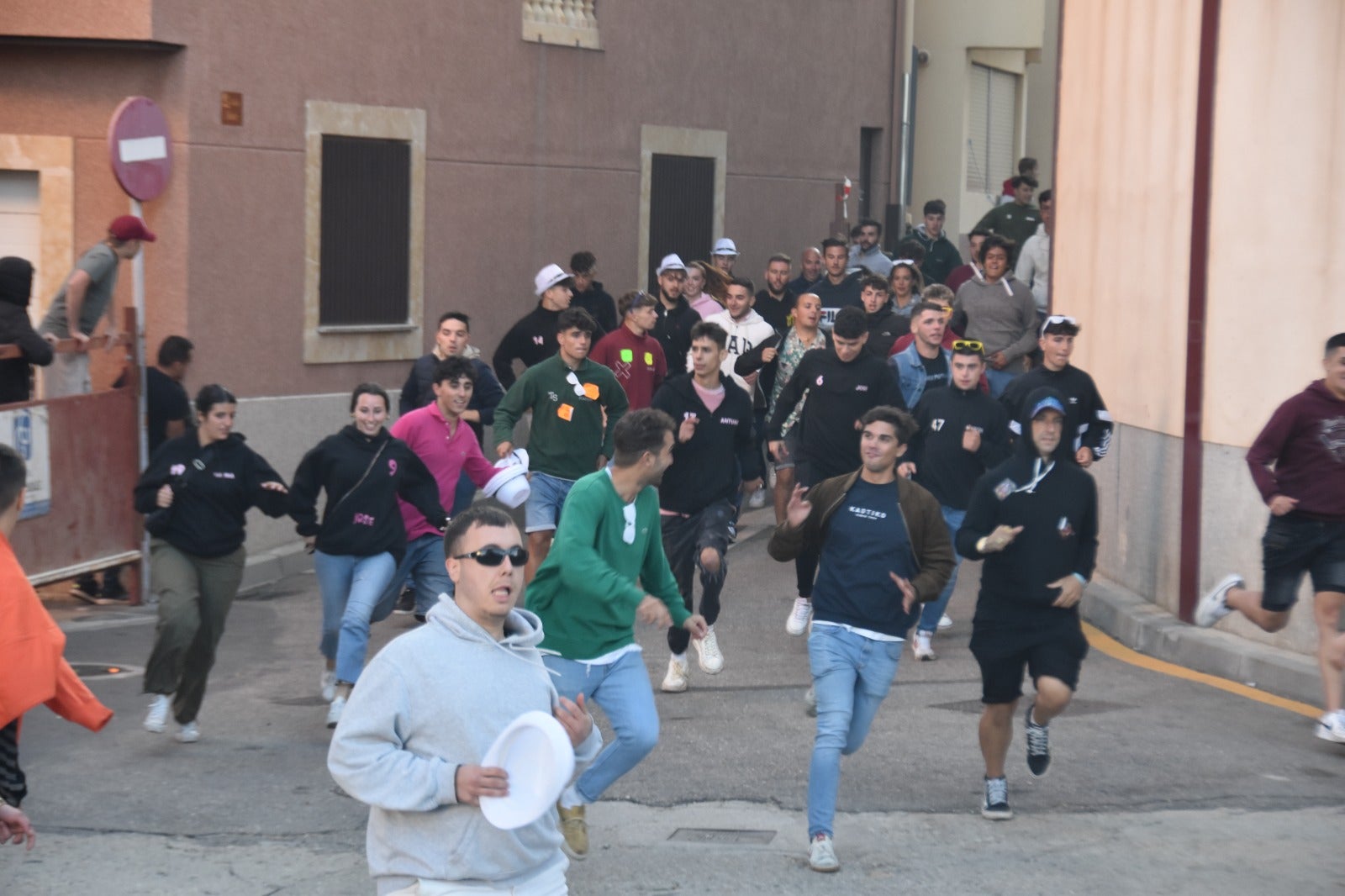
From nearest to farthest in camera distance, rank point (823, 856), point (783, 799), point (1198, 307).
→ point (823, 856)
point (783, 799)
point (1198, 307)

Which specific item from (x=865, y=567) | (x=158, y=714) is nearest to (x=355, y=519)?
(x=158, y=714)

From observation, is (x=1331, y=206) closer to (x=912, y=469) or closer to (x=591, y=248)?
(x=912, y=469)

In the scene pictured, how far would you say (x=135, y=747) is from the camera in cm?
855

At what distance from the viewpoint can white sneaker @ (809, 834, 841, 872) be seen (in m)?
6.78

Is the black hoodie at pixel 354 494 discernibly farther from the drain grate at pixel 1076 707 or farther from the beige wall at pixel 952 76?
the beige wall at pixel 952 76

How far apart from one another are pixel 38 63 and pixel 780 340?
607cm

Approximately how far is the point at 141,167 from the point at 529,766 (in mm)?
8477

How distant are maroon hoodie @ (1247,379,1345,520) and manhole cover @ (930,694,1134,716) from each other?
1.40 meters

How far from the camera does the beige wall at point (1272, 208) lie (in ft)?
32.3

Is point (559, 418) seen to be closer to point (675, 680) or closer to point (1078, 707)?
point (675, 680)

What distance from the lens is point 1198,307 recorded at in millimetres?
10625

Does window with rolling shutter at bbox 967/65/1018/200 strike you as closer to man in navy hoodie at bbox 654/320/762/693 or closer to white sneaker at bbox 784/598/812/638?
white sneaker at bbox 784/598/812/638

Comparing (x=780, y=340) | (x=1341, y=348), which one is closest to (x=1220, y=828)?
(x=1341, y=348)

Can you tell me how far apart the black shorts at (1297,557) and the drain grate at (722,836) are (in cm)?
302
